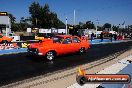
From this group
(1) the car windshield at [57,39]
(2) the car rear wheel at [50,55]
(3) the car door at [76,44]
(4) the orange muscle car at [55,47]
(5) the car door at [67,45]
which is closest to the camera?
(4) the orange muscle car at [55,47]

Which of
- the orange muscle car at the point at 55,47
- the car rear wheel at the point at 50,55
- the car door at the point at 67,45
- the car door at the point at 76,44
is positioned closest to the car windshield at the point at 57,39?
the orange muscle car at the point at 55,47

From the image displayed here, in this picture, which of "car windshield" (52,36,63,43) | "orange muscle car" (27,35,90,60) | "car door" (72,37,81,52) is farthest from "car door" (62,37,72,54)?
"car door" (72,37,81,52)

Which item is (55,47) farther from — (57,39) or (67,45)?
(67,45)

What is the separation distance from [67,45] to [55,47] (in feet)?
3.90

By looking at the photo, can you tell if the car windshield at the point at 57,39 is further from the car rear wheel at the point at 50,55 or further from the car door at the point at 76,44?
the car door at the point at 76,44

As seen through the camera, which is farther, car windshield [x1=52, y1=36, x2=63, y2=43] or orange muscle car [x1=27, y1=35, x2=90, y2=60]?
car windshield [x1=52, y1=36, x2=63, y2=43]

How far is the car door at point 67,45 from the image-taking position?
611 inches

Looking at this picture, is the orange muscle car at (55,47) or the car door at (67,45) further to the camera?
the car door at (67,45)

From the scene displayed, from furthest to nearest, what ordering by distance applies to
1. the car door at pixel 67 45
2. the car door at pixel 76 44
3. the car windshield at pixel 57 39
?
the car door at pixel 76 44
the car door at pixel 67 45
the car windshield at pixel 57 39

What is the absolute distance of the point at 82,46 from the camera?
17406 millimetres

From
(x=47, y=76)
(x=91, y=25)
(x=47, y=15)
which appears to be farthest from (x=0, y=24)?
(x=91, y=25)

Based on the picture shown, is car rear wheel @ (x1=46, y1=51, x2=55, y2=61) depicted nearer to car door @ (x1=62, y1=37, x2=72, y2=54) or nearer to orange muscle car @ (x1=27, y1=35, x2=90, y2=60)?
orange muscle car @ (x1=27, y1=35, x2=90, y2=60)

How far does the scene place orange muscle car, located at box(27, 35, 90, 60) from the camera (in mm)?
14336

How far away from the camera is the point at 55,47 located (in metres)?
14.9
